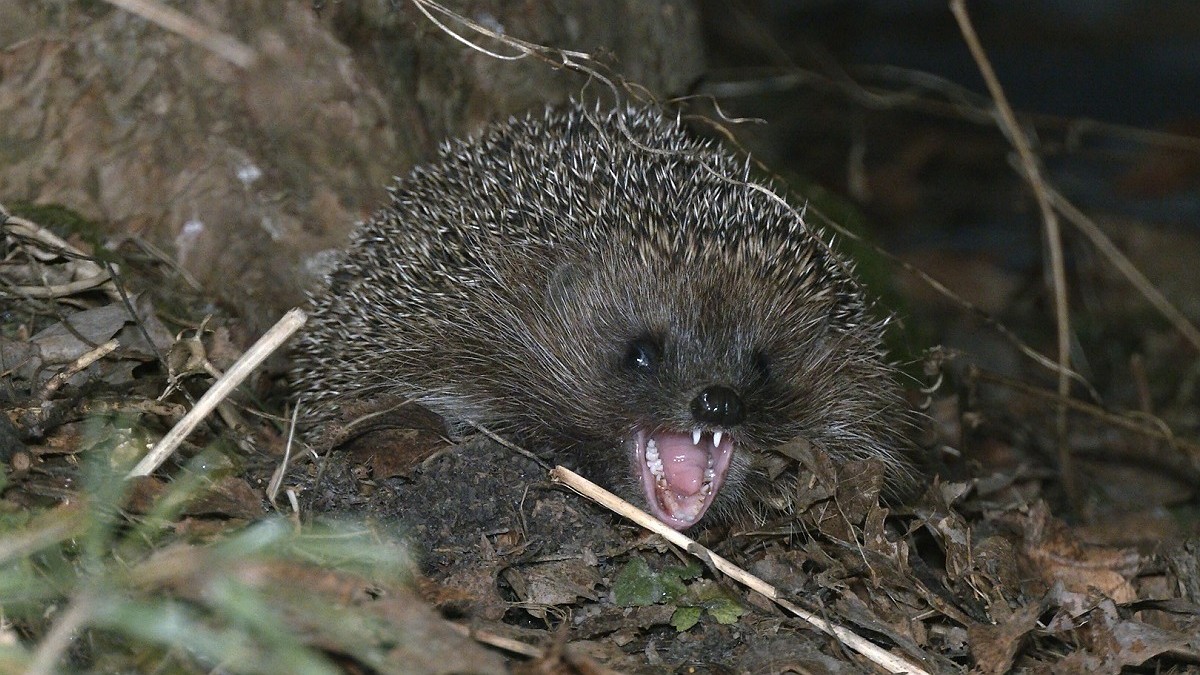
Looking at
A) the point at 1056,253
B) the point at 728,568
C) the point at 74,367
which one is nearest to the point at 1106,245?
the point at 1056,253

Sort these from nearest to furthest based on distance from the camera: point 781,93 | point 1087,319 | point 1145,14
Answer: point 1087,319 < point 1145,14 < point 781,93

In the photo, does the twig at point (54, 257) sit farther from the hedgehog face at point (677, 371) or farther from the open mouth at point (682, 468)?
the open mouth at point (682, 468)

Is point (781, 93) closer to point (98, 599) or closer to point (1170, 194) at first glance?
point (1170, 194)

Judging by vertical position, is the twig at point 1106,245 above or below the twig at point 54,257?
above

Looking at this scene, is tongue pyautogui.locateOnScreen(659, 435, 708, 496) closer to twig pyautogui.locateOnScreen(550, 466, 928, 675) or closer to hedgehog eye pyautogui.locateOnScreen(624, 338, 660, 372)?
hedgehog eye pyautogui.locateOnScreen(624, 338, 660, 372)

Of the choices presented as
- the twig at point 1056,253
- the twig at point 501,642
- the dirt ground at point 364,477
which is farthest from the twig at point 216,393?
the twig at point 1056,253

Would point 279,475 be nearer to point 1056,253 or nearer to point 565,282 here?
point 565,282

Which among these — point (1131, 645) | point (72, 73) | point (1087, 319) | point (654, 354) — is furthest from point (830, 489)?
point (1087, 319)
